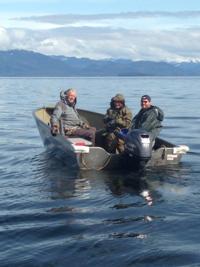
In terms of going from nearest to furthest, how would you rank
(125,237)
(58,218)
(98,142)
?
1. (125,237)
2. (58,218)
3. (98,142)

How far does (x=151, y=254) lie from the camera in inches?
318

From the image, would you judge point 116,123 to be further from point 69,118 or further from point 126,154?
point 69,118

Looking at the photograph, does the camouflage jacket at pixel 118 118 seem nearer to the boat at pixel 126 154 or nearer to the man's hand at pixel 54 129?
the boat at pixel 126 154

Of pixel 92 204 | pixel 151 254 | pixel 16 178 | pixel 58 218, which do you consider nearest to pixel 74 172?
pixel 16 178

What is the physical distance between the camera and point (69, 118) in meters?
16.3

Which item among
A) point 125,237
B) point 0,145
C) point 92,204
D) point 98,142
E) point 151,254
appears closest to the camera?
point 151,254

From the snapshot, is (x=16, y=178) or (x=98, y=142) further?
(x=98, y=142)

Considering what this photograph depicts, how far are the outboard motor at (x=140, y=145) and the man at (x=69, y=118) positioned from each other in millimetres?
2446

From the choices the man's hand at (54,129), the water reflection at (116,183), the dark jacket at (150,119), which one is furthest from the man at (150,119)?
the man's hand at (54,129)

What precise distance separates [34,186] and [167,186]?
3034mm

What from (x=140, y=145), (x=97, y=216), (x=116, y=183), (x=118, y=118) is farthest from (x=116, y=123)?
(x=97, y=216)

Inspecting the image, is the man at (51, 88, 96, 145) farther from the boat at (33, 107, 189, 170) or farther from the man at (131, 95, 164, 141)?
the man at (131, 95, 164, 141)

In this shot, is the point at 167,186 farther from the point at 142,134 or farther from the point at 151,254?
the point at 151,254

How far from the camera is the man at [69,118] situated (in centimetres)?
1593
